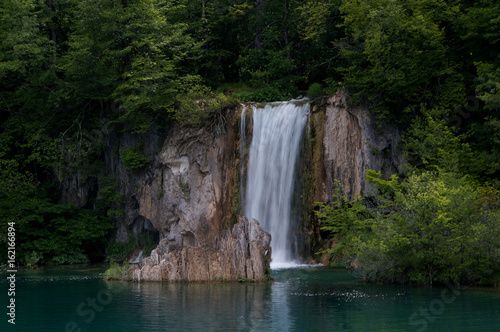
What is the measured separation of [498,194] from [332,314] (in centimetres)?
1205

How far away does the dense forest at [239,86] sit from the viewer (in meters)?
27.2

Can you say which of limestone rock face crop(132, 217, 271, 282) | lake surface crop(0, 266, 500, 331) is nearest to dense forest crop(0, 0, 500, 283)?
lake surface crop(0, 266, 500, 331)

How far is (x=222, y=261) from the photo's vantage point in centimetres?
2316

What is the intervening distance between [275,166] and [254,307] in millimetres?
15818

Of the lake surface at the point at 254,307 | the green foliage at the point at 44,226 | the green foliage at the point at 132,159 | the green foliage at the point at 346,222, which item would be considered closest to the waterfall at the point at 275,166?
the green foliage at the point at 346,222

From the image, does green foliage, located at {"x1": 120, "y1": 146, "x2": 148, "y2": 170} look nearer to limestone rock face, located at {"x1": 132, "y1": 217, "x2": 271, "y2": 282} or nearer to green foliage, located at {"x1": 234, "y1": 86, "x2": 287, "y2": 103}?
green foliage, located at {"x1": 234, "y1": 86, "x2": 287, "y2": 103}

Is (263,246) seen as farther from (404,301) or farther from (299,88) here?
(299,88)

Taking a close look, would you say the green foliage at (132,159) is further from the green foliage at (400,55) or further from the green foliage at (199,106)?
the green foliage at (400,55)

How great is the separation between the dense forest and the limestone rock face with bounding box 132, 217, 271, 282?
3619 mm

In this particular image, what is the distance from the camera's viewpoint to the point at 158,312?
16219mm

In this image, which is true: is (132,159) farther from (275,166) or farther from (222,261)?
(222,261)

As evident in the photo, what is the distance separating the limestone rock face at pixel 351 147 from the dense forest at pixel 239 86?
2.24 ft

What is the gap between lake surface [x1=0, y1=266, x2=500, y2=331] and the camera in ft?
47.5

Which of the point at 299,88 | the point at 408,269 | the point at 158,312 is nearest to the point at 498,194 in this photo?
the point at 408,269
